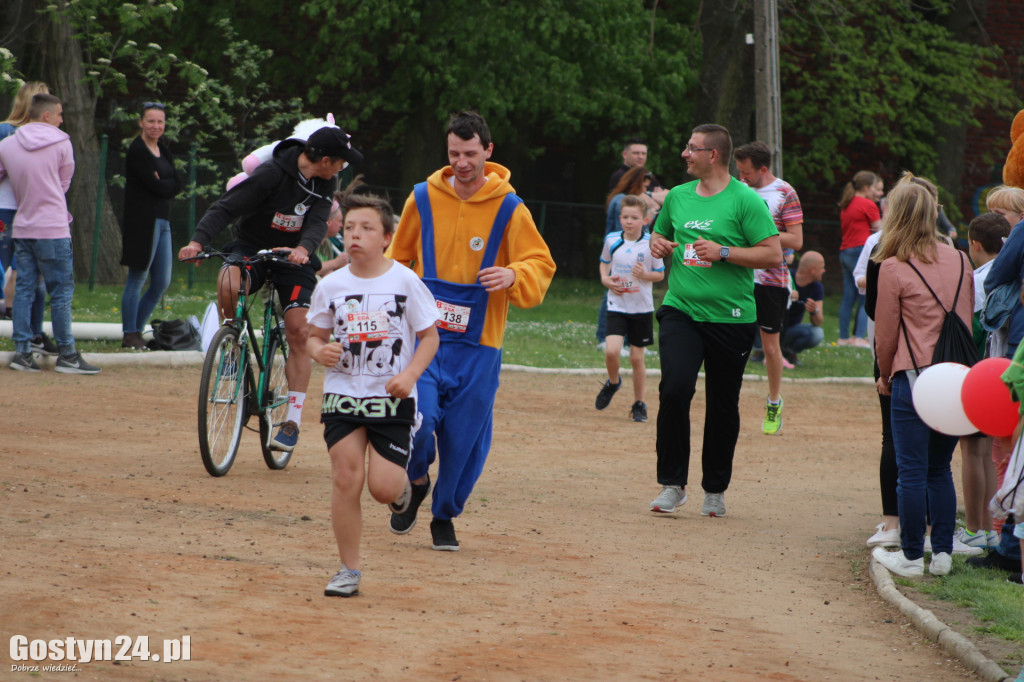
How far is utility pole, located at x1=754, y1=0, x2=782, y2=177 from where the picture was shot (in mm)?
17125

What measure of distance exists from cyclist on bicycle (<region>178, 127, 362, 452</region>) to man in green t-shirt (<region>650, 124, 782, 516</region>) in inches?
81.1

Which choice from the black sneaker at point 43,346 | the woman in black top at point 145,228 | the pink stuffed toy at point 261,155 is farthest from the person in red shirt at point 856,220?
the pink stuffed toy at point 261,155

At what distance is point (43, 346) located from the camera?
1143 centimetres

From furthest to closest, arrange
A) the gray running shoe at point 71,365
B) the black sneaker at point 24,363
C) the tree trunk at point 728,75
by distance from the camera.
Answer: the tree trunk at point 728,75 → the gray running shoe at point 71,365 → the black sneaker at point 24,363

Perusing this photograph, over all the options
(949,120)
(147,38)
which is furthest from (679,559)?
(949,120)

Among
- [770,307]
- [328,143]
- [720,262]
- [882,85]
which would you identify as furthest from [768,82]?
[882,85]

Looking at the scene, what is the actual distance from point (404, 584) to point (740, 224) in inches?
126

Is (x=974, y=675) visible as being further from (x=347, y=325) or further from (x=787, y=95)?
(x=787, y=95)

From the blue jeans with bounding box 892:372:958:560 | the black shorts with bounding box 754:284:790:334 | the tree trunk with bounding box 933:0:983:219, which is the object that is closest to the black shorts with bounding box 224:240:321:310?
the blue jeans with bounding box 892:372:958:560

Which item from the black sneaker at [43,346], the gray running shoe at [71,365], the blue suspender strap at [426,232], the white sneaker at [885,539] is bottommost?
the white sneaker at [885,539]

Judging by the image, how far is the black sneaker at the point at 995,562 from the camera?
650 centimetres

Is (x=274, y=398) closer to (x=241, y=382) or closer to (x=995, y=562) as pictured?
(x=241, y=382)

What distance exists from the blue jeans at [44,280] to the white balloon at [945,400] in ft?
25.8

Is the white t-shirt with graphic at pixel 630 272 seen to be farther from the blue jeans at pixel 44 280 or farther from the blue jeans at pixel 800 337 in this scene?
the blue jeans at pixel 800 337
